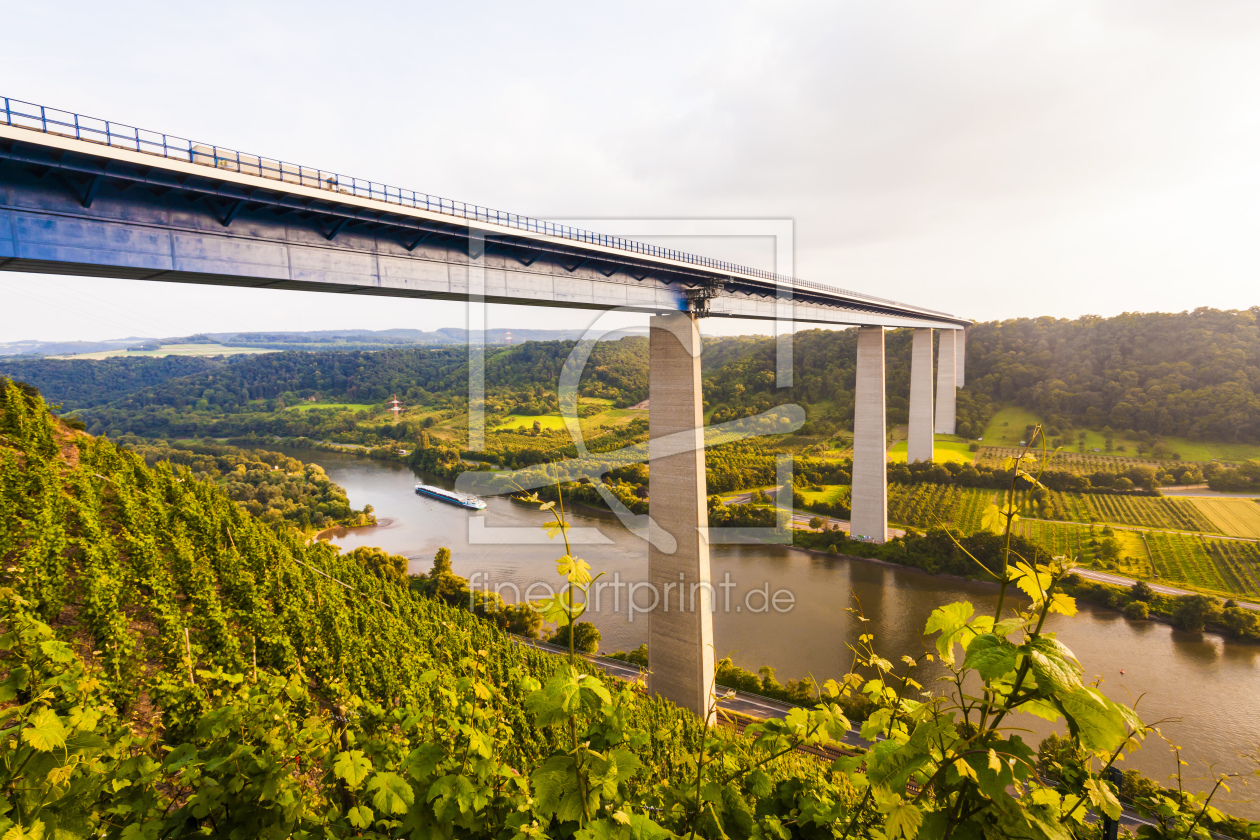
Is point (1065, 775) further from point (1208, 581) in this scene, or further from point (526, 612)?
point (1208, 581)

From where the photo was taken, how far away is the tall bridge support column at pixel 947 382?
148 ft

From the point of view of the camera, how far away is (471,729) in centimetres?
206

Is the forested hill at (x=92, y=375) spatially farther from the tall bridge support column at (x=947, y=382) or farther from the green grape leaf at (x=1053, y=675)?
the tall bridge support column at (x=947, y=382)

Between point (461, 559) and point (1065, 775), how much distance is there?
3043 cm

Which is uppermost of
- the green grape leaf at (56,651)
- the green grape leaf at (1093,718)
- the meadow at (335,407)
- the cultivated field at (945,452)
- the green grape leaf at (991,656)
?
the green grape leaf at (991,656)

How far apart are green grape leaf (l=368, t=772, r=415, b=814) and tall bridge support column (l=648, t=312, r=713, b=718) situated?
44.0 feet

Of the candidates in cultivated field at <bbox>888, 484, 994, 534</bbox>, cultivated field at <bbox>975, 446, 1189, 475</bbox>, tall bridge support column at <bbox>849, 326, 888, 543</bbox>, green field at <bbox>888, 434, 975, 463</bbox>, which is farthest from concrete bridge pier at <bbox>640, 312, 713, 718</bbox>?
green field at <bbox>888, 434, 975, 463</bbox>

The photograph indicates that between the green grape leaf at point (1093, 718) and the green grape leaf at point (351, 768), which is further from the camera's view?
the green grape leaf at point (351, 768)

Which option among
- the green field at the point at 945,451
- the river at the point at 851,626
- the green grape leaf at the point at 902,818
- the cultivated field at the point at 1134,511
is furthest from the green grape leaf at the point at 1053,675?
the green field at the point at 945,451

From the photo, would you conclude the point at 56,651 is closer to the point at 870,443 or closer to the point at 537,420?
the point at 870,443

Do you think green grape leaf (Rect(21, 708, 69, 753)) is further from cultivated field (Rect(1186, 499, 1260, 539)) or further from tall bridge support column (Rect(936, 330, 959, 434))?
tall bridge support column (Rect(936, 330, 959, 434))

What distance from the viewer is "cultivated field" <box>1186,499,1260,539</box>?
27.5m

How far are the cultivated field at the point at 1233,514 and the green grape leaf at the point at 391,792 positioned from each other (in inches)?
1607

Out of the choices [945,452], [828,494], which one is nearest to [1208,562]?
[945,452]
